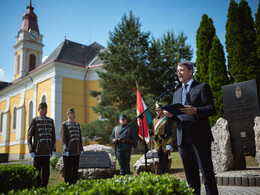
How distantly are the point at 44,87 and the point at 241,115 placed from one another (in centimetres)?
2186

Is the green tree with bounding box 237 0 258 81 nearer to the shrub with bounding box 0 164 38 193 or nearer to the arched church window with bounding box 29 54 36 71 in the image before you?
the shrub with bounding box 0 164 38 193

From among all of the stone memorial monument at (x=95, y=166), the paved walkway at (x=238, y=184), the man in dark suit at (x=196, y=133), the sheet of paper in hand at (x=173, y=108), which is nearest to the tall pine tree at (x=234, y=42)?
the paved walkway at (x=238, y=184)

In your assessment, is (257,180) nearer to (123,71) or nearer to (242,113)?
(242,113)

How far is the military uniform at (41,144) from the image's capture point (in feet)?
17.4

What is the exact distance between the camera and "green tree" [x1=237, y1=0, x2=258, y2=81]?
11625 millimetres

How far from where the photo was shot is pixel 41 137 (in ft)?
18.1

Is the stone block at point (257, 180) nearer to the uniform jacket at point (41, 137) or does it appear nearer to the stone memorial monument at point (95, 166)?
the stone memorial monument at point (95, 166)

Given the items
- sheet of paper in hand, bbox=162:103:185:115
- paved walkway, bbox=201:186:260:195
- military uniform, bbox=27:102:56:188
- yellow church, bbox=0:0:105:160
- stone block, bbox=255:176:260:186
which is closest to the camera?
sheet of paper in hand, bbox=162:103:185:115

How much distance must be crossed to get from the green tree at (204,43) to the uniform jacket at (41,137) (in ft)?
35.5

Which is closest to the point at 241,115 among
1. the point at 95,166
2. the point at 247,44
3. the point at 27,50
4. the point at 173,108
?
the point at 95,166

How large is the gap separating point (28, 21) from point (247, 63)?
3623cm

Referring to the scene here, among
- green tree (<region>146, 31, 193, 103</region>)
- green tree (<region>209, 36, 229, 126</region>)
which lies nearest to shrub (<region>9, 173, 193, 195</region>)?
green tree (<region>209, 36, 229, 126</region>)

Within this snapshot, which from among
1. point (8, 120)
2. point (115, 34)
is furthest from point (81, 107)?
point (8, 120)

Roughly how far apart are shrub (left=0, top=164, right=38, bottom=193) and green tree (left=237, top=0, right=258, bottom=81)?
34.8ft
